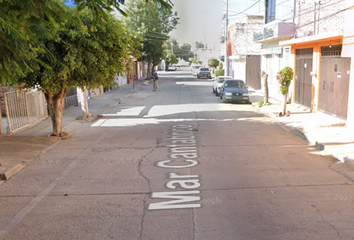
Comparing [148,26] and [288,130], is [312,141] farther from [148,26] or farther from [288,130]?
[148,26]

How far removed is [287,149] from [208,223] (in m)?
5.46

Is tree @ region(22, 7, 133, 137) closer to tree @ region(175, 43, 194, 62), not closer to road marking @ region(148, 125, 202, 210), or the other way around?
road marking @ region(148, 125, 202, 210)

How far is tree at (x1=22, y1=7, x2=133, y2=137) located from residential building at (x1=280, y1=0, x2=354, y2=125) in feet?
25.9

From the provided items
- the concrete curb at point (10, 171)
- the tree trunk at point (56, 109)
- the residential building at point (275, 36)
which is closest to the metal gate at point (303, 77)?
the residential building at point (275, 36)

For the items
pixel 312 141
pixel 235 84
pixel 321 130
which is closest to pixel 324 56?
pixel 321 130

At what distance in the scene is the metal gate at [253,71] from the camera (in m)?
28.7

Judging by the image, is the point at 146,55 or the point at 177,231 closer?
the point at 177,231

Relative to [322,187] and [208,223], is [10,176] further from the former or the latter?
[322,187]

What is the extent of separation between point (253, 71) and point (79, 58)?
74.1ft

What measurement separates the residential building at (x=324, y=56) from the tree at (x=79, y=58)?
7.88m

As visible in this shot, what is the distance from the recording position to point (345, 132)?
1137 cm

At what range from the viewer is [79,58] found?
33.9 feet

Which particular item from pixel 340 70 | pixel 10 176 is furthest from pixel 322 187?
pixel 340 70

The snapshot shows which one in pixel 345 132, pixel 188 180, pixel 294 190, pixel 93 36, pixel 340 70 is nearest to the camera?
pixel 294 190
